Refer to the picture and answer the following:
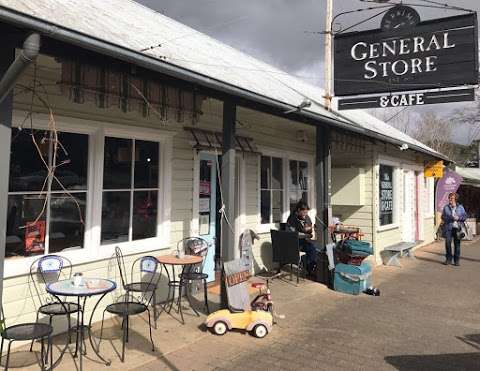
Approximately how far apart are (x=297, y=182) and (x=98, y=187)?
537 centimetres

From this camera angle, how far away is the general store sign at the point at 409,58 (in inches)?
258

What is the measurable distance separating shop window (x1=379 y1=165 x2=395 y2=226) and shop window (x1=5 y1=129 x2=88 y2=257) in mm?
7904

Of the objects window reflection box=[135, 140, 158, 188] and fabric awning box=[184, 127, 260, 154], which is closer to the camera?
window reflection box=[135, 140, 158, 188]

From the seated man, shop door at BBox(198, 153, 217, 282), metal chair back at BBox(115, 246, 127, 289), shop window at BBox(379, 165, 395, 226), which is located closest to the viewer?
metal chair back at BBox(115, 246, 127, 289)

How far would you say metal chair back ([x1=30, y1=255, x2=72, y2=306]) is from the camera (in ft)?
15.4

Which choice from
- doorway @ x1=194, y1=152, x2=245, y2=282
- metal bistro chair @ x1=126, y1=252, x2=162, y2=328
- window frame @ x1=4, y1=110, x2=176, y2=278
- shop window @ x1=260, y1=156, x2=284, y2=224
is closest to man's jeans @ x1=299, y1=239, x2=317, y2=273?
shop window @ x1=260, y1=156, x2=284, y2=224

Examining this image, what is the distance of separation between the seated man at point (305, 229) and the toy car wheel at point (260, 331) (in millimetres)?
3328

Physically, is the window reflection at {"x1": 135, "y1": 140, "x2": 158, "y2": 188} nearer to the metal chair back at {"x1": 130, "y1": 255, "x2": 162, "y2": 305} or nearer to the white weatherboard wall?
the white weatherboard wall

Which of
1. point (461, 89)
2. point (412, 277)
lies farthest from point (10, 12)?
point (412, 277)

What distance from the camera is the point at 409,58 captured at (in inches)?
272

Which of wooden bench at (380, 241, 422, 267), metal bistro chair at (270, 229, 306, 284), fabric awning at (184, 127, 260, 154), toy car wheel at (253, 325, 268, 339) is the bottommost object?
toy car wheel at (253, 325, 268, 339)

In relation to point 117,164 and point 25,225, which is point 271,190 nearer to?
point 117,164

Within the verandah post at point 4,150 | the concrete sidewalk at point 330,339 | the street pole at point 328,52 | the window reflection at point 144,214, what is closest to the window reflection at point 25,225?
the concrete sidewalk at point 330,339

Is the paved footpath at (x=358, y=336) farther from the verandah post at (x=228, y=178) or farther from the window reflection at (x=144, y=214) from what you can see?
the window reflection at (x=144, y=214)
